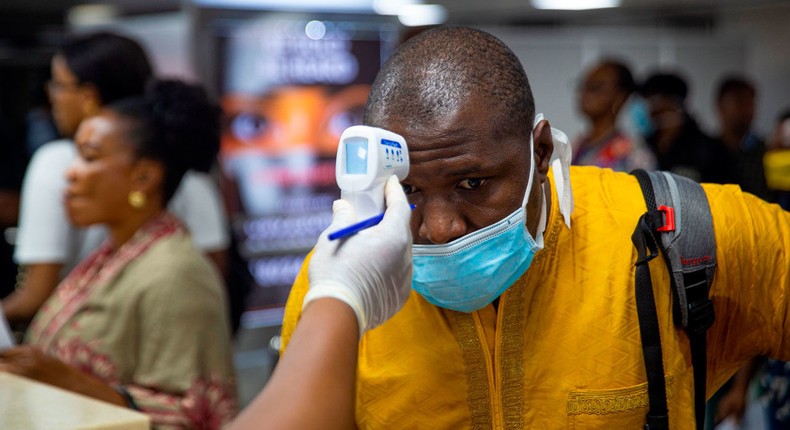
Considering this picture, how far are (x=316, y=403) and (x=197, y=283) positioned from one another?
158 centimetres

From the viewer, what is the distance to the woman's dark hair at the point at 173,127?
3096 mm

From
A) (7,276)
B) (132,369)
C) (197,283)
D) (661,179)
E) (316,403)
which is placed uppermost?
(661,179)

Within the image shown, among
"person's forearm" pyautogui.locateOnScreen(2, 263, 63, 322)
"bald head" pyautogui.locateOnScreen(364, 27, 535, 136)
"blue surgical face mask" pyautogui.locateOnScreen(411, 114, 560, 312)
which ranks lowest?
"person's forearm" pyautogui.locateOnScreen(2, 263, 63, 322)

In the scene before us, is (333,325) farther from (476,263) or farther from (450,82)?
(450,82)

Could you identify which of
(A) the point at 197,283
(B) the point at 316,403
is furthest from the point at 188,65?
(B) the point at 316,403

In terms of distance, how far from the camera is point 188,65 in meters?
5.63

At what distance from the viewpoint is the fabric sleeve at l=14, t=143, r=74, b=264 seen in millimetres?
3420

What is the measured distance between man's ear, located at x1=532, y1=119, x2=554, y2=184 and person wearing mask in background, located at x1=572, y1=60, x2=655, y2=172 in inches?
104

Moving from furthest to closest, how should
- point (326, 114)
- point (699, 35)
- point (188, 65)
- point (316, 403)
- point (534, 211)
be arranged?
point (699, 35) < point (326, 114) < point (188, 65) < point (534, 211) < point (316, 403)

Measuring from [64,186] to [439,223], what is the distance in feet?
7.34

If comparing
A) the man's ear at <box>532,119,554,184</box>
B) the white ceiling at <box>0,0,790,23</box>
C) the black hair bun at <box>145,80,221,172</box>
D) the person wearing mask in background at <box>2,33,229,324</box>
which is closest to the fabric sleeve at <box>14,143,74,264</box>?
the person wearing mask in background at <box>2,33,229,324</box>

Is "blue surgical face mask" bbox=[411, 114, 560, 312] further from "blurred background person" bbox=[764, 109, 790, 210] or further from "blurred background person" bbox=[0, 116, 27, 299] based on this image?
"blurred background person" bbox=[0, 116, 27, 299]

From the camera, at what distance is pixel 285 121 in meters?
5.98

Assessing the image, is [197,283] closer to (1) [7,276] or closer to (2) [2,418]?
(2) [2,418]
